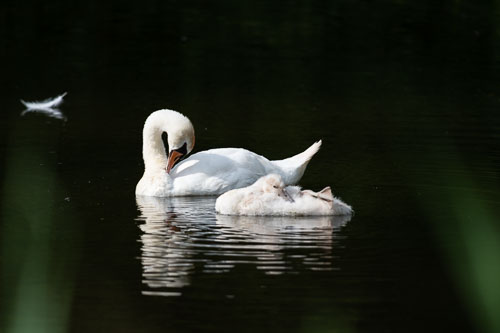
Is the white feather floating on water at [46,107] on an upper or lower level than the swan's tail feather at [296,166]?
upper

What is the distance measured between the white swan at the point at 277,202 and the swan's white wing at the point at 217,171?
4.02 ft

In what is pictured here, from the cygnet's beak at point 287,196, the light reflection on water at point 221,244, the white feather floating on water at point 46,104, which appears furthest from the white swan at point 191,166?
the white feather floating on water at point 46,104

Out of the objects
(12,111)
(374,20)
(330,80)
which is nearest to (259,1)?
(374,20)

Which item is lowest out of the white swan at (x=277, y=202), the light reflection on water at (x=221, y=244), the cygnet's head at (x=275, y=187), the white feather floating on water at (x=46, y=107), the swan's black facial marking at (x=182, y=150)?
the light reflection on water at (x=221, y=244)

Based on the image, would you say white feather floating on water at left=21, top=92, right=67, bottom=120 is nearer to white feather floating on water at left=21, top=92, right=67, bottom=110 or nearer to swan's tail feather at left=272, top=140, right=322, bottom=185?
white feather floating on water at left=21, top=92, right=67, bottom=110

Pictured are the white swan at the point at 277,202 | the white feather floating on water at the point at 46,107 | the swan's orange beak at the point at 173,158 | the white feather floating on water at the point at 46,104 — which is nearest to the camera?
the white swan at the point at 277,202

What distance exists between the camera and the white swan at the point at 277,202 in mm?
10914

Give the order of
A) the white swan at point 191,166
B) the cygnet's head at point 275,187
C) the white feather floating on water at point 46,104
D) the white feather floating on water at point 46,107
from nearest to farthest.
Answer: the cygnet's head at point 275,187, the white swan at point 191,166, the white feather floating on water at point 46,107, the white feather floating on water at point 46,104

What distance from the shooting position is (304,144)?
1538 cm

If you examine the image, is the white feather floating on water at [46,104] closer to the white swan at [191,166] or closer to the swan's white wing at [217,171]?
the white swan at [191,166]

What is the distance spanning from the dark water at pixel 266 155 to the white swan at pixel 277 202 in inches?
5.5

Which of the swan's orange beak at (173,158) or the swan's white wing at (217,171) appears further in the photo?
the swan's orange beak at (173,158)

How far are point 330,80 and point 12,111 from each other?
6.04 meters

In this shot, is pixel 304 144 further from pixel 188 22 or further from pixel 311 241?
pixel 188 22
